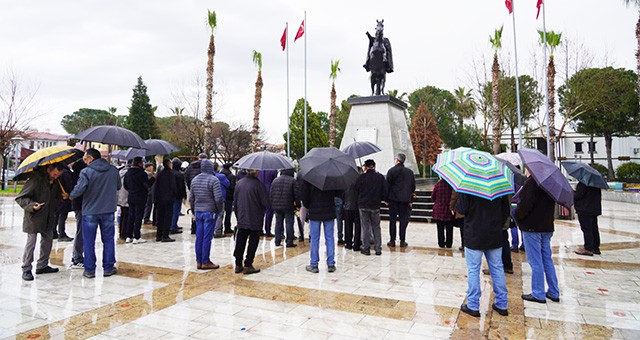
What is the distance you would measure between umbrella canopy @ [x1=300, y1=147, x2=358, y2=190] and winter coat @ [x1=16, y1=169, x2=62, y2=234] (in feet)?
11.6

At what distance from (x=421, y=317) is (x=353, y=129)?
11.7 meters

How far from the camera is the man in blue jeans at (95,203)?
5168 mm

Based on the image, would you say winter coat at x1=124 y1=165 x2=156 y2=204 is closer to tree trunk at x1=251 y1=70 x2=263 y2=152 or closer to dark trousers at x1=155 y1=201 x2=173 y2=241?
dark trousers at x1=155 y1=201 x2=173 y2=241

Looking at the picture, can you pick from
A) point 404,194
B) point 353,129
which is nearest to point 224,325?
point 404,194

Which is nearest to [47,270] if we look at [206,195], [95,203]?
[95,203]

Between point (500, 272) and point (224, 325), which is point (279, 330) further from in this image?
point (500, 272)

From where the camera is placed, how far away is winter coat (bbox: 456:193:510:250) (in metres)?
3.78

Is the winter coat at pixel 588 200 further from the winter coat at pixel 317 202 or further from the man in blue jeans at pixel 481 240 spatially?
the winter coat at pixel 317 202

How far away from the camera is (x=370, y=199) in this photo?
6.70 m

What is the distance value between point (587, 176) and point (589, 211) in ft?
2.20

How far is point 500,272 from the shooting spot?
390 centimetres

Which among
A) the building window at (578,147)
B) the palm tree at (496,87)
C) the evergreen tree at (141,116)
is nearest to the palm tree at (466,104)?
the palm tree at (496,87)

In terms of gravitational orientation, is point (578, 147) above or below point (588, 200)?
above

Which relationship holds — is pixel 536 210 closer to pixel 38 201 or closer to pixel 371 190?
pixel 371 190
